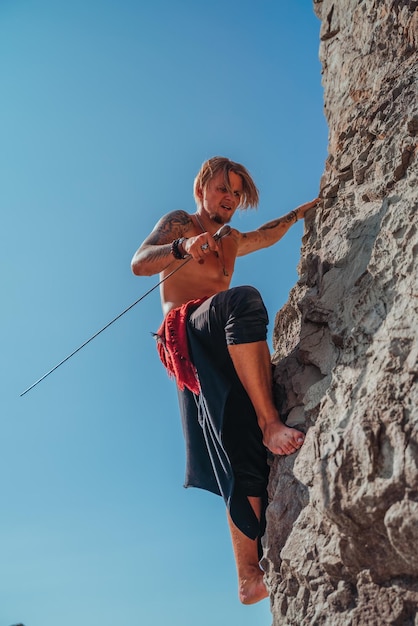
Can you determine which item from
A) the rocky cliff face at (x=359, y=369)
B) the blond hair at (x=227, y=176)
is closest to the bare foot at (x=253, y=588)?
the rocky cliff face at (x=359, y=369)

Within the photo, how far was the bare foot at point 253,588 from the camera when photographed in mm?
3998

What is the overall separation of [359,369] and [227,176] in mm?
2327

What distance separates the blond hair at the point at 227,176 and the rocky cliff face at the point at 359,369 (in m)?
0.61

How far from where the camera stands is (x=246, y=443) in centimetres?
412

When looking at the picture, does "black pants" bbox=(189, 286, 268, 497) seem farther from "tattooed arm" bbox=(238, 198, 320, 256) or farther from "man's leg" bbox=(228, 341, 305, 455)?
"tattooed arm" bbox=(238, 198, 320, 256)

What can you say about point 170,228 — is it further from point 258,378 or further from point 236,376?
point 258,378

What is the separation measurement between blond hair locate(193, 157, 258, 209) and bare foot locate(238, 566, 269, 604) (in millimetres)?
2769

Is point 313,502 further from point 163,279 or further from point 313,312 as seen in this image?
point 163,279

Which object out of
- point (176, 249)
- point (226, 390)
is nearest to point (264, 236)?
point (176, 249)

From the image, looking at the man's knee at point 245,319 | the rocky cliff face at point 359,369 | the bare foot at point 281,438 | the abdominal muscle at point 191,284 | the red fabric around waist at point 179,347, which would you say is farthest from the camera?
the abdominal muscle at point 191,284

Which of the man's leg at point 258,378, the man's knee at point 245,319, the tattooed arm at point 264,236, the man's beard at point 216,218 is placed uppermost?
the man's beard at point 216,218

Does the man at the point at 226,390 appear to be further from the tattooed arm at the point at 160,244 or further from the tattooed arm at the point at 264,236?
the tattooed arm at the point at 264,236

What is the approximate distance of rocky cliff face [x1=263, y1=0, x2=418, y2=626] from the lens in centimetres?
306

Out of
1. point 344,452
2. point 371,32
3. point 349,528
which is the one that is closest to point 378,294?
point 344,452
